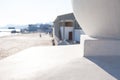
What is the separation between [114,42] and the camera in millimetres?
5879

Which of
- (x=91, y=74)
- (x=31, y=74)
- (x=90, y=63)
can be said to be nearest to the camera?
(x=91, y=74)

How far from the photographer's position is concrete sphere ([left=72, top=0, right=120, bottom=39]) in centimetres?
554

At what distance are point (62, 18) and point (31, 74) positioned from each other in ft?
93.4

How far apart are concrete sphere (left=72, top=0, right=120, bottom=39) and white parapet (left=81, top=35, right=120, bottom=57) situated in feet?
0.81

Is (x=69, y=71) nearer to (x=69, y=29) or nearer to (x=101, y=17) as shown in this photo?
(x=101, y=17)

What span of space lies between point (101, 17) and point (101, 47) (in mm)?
922

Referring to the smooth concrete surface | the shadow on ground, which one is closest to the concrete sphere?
the shadow on ground

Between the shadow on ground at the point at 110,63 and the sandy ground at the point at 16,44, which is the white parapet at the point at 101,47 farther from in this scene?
the sandy ground at the point at 16,44

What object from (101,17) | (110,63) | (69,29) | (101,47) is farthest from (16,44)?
(110,63)

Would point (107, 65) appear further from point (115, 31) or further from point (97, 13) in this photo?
point (97, 13)

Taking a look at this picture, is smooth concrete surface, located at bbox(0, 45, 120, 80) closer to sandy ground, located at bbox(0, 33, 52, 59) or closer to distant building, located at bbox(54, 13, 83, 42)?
sandy ground, located at bbox(0, 33, 52, 59)

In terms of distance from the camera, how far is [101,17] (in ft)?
19.2

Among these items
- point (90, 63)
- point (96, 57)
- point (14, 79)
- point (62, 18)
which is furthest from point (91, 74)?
point (62, 18)

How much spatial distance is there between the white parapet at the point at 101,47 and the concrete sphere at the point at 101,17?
0.25 metres
